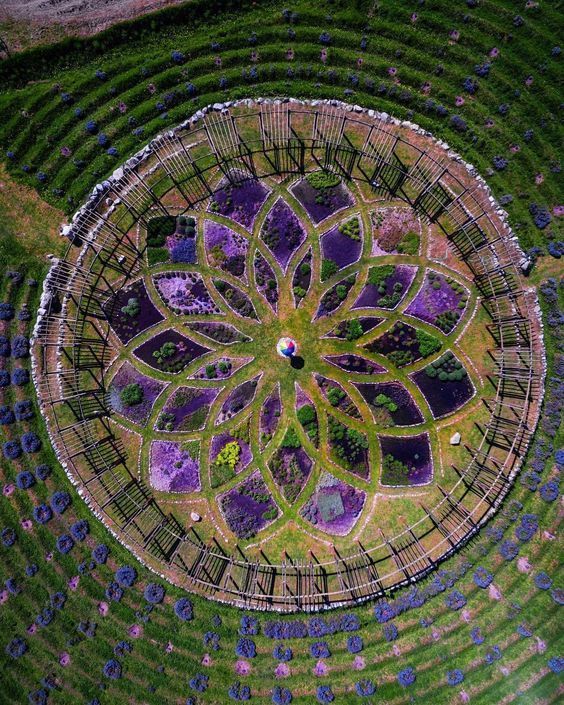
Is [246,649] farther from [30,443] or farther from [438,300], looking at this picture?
[438,300]

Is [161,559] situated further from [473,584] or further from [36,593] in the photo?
[473,584]

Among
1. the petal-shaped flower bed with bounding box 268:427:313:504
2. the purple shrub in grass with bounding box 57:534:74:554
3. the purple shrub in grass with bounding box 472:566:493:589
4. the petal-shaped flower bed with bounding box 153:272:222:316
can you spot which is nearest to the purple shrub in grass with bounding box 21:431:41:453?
the purple shrub in grass with bounding box 57:534:74:554

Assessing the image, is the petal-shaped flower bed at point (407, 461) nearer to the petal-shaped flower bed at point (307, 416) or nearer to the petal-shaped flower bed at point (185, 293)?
the petal-shaped flower bed at point (307, 416)

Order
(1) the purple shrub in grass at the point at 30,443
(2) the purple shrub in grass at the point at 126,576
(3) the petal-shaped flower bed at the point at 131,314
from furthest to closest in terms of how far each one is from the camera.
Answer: (3) the petal-shaped flower bed at the point at 131,314, (1) the purple shrub in grass at the point at 30,443, (2) the purple shrub in grass at the point at 126,576

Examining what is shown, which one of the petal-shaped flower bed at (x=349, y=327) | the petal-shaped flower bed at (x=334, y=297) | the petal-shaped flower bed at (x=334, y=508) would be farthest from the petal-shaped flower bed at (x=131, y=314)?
the petal-shaped flower bed at (x=334, y=508)

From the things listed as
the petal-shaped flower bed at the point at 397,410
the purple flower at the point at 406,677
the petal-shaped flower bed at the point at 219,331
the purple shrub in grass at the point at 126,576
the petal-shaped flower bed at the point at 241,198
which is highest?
the petal-shaped flower bed at the point at 241,198

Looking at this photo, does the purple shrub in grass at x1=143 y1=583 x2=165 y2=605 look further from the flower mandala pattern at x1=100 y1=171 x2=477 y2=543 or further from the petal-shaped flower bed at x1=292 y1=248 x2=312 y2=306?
the petal-shaped flower bed at x1=292 y1=248 x2=312 y2=306
